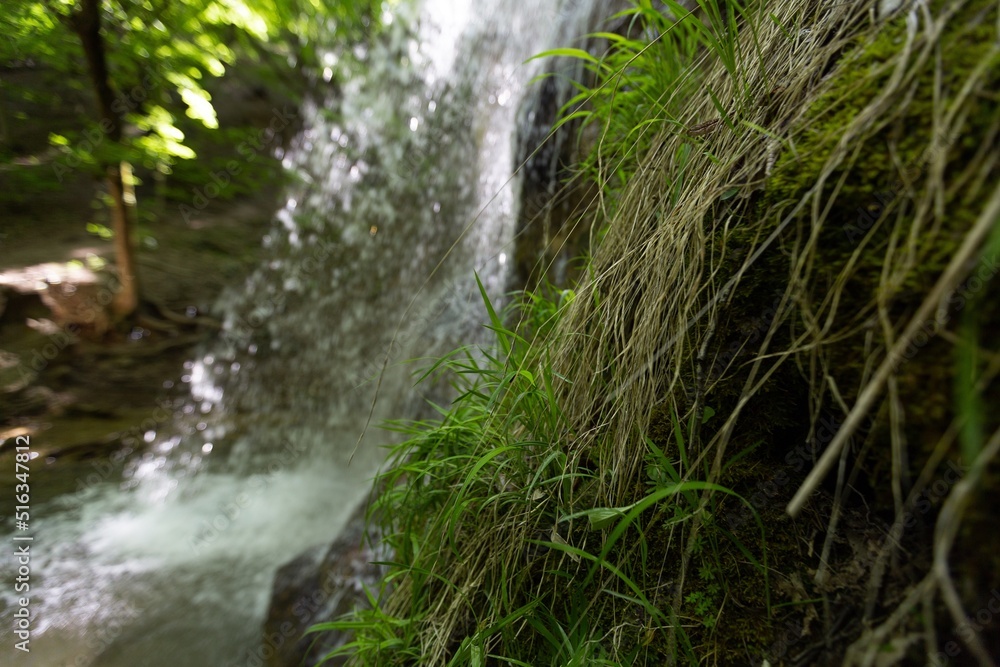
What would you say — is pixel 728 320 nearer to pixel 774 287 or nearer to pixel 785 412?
pixel 774 287

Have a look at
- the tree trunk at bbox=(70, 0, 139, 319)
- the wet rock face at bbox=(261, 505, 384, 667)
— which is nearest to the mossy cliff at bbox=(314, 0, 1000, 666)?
the wet rock face at bbox=(261, 505, 384, 667)

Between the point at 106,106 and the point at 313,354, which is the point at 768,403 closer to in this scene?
the point at 106,106

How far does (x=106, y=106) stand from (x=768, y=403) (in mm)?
4667

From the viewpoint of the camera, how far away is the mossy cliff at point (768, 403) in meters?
0.52

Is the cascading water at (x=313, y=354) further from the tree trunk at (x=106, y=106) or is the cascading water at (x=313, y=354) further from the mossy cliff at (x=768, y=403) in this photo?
the tree trunk at (x=106, y=106)

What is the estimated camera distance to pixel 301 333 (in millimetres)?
5316

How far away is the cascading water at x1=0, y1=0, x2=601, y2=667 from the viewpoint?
2756 millimetres

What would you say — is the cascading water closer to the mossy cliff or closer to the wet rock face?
the wet rock face

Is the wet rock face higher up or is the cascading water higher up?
the cascading water

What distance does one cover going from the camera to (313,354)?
5117mm

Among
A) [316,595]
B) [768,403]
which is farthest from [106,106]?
[768,403]

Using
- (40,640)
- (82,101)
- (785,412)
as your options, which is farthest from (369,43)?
(785,412)

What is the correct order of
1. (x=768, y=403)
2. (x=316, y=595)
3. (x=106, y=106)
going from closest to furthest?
(x=768, y=403), (x=316, y=595), (x=106, y=106)

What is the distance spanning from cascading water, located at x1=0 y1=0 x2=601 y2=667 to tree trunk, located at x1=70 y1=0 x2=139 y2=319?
1220 mm
